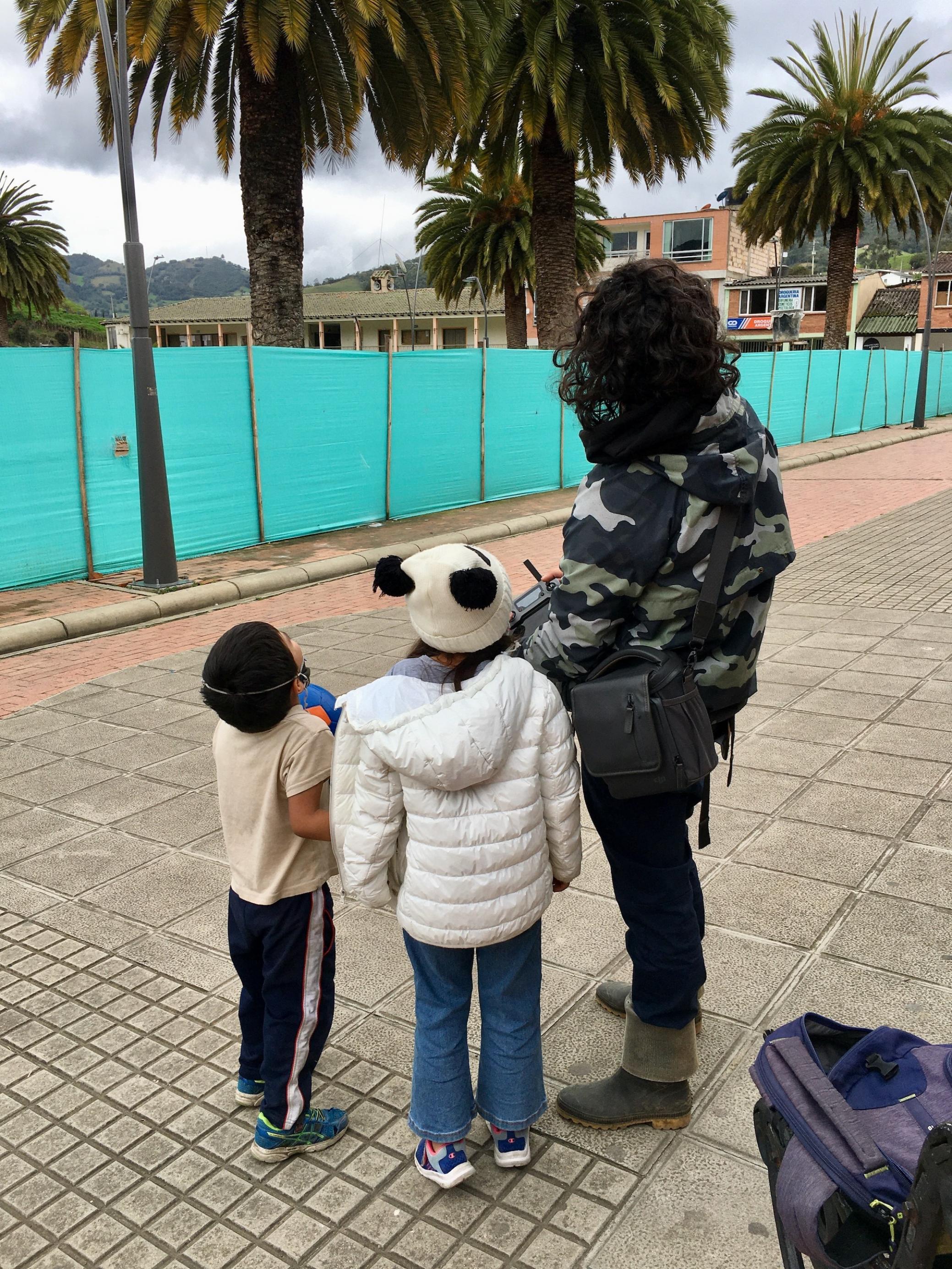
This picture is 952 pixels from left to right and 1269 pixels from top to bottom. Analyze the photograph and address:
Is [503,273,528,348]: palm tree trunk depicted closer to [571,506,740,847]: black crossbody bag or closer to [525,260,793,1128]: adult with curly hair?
[525,260,793,1128]: adult with curly hair

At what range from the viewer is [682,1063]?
8.30ft

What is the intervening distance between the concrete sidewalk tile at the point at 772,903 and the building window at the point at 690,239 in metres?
62.5

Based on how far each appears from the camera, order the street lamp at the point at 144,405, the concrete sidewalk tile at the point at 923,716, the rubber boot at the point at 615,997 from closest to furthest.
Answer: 1. the rubber boot at the point at 615,997
2. the concrete sidewalk tile at the point at 923,716
3. the street lamp at the point at 144,405

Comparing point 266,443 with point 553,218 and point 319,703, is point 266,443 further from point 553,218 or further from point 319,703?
point 319,703

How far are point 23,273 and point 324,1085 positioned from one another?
40.4 metres

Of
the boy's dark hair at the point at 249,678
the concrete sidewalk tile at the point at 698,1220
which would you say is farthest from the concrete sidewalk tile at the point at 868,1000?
the boy's dark hair at the point at 249,678

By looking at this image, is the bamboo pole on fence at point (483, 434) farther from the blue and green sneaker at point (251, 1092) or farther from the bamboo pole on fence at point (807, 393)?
the blue and green sneaker at point (251, 1092)

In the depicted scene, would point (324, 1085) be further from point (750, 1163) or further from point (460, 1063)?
point (750, 1163)

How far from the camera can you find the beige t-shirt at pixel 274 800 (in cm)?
238

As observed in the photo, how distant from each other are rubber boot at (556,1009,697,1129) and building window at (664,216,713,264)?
63.8 m

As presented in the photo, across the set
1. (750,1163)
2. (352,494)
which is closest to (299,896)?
(750,1163)

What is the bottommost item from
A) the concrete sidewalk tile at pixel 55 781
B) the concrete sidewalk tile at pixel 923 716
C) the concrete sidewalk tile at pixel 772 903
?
the concrete sidewalk tile at pixel 55 781

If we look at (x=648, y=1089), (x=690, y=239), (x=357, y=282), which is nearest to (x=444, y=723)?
(x=648, y=1089)

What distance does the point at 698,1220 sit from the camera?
2248mm
